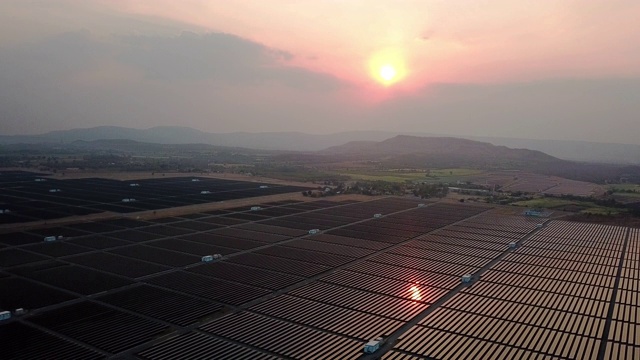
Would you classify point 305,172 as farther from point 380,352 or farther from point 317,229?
point 380,352

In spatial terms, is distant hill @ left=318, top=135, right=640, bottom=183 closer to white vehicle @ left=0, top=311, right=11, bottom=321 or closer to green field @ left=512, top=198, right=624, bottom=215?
green field @ left=512, top=198, right=624, bottom=215

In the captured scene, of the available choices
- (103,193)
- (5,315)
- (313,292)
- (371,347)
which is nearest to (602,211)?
(313,292)

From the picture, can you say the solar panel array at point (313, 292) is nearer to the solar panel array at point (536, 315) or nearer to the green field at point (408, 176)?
the solar panel array at point (536, 315)

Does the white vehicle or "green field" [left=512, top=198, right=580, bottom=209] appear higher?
"green field" [left=512, top=198, right=580, bottom=209]

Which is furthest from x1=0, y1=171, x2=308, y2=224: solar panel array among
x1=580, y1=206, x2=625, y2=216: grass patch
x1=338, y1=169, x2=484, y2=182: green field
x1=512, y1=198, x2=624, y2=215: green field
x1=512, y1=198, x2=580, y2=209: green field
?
x1=580, y1=206, x2=625, y2=216: grass patch

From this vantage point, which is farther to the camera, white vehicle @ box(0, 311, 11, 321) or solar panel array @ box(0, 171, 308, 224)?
solar panel array @ box(0, 171, 308, 224)

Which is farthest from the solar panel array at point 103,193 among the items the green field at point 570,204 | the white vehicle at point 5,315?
the green field at point 570,204

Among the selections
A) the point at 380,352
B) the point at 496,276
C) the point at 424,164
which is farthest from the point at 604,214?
the point at 424,164

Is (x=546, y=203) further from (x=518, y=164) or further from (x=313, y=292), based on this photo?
(x=518, y=164)
